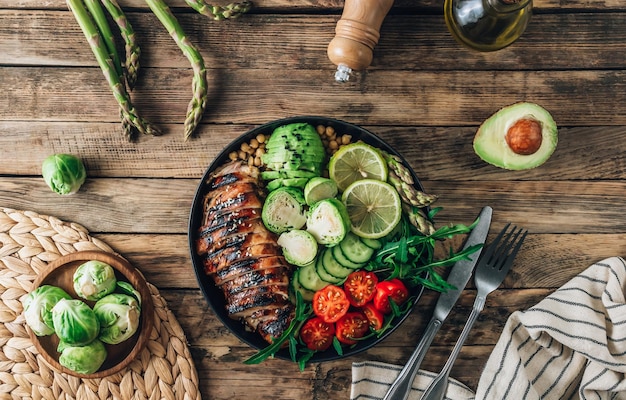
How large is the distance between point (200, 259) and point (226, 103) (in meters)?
0.74

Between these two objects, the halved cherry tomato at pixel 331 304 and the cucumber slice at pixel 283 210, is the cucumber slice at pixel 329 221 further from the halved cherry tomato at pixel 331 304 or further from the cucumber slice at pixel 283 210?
the halved cherry tomato at pixel 331 304

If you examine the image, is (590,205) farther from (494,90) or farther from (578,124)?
(494,90)

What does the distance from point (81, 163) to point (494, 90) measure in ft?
6.41

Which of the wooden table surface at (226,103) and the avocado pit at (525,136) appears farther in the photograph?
the wooden table surface at (226,103)

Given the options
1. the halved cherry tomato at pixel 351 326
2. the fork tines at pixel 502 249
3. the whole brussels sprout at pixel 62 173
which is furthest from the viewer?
the fork tines at pixel 502 249

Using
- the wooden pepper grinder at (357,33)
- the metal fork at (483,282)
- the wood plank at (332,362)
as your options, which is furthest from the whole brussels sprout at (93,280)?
the metal fork at (483,282)

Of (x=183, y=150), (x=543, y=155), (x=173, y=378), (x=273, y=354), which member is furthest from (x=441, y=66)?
(x=173, y=378)

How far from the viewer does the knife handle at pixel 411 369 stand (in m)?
2.66

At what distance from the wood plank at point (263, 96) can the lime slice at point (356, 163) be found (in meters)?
0.28

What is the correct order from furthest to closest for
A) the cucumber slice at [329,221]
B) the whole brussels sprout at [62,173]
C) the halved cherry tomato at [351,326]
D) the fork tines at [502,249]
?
the fork tines at [502,249], the whole brussels sprout at [62,173], the halved cherry tomato at [351,326], the cucumber slice at [329,221]

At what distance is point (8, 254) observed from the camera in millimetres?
2670

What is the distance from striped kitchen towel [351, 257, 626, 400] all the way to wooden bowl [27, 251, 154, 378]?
3.23 feet

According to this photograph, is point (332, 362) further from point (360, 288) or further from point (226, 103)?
point (226, 103)

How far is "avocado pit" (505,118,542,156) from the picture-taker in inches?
95.4
